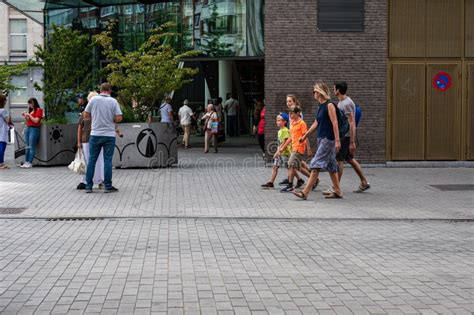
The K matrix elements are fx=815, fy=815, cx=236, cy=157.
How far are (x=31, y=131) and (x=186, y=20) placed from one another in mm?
6964

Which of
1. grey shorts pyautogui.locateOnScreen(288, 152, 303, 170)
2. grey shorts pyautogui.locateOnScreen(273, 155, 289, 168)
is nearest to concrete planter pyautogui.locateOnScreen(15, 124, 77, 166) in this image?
grey shorts pyautogui.locateOnScreen(273, 155, 289, 168)

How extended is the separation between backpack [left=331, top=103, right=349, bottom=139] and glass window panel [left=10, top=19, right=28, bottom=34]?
1678 inches

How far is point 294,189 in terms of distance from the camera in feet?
46.5

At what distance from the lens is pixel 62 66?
819 inches

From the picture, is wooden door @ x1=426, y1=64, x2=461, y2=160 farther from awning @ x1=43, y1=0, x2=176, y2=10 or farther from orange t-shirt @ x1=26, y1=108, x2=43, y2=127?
awning @ x1=43, y1=0, x2=176, y2=10

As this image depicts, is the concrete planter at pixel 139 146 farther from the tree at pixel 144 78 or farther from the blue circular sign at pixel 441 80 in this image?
the blue circular sign at pixel 441 80

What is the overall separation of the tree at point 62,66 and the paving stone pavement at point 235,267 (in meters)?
10.7

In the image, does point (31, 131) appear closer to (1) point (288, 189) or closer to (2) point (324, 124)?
(1) point (288, 189)

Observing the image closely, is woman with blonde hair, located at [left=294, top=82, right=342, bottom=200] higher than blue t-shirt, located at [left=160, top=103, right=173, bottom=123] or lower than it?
lower

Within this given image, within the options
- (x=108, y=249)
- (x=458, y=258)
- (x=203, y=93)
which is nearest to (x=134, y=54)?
(x=108, y=249)

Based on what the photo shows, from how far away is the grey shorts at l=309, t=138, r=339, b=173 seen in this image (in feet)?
41.9

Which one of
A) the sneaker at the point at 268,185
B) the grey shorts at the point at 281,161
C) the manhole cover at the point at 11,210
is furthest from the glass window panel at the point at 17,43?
the manhole cover at the point at 11,210

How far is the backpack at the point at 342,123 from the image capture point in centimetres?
1311

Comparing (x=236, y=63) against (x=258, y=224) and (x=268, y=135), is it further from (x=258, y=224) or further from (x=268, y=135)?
(x=258, y=224)
